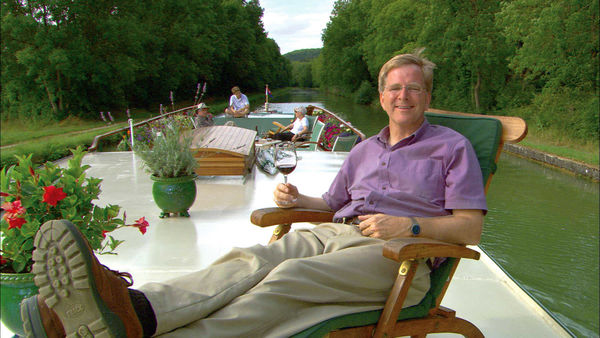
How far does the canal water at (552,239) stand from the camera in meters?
5.80

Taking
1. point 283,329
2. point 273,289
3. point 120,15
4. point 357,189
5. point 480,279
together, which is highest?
point 120,15

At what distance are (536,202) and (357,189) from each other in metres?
8.66

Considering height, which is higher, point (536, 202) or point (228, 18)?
point (228, 18)

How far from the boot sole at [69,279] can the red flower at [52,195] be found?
11.7 inches

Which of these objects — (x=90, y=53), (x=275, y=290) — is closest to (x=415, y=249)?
(x=275, y=290)

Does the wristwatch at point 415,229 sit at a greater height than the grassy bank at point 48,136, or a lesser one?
greater

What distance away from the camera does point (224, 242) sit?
3.63 meters

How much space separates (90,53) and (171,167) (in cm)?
2099

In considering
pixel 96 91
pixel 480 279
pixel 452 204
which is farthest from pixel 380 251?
pixel 96 91

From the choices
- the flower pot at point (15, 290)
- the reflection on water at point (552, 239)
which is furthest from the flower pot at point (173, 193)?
the reflection on water at point (552, 239)

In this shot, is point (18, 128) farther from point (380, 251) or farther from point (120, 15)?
point (380, 251)

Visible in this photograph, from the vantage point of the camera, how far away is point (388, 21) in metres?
31.8

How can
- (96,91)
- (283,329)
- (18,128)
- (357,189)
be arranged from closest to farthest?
(283,329) < (357,189) < (18,128) < (96,91)

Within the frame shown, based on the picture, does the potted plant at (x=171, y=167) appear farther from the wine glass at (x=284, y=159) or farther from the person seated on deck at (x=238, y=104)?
the person seated on deck at (x=238, y=104)
